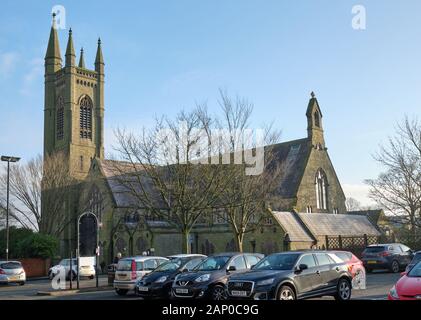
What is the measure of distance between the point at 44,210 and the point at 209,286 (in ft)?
131

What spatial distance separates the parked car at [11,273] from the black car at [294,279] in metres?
20.6

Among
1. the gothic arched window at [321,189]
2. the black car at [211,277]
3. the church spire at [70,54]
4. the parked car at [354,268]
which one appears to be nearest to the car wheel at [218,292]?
the black car at [211,277]

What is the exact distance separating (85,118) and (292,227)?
51073mm

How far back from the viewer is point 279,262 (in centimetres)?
1346

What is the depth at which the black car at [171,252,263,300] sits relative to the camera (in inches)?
575

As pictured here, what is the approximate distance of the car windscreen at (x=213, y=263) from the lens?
51.2 ft

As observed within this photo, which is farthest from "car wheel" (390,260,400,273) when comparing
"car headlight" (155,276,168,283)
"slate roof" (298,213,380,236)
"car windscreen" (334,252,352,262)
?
"car headlight" (155,276,168,283)

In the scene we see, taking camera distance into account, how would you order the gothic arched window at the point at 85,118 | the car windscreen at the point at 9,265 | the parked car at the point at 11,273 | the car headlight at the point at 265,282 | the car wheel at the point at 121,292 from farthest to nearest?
the gothic arched window at the point at 85,118, the car windscreen at the point at 9,265, the parked car at the point at 11,273, the car wheel at the point at 121,292, the car headlight at the point at 265,282

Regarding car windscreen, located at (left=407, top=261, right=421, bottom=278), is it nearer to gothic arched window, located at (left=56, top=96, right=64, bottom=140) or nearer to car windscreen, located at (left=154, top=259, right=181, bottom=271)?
car windscreen, located at (left=154, top=259, right=181, bottom=271)

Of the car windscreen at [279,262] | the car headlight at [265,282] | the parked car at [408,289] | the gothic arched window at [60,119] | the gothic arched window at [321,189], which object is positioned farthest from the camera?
the gothic arched window at [60,119]

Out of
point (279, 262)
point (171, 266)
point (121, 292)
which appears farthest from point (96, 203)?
point (279, 262)

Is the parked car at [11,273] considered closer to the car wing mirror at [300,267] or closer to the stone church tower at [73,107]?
the car wing mirror at [300,267]
